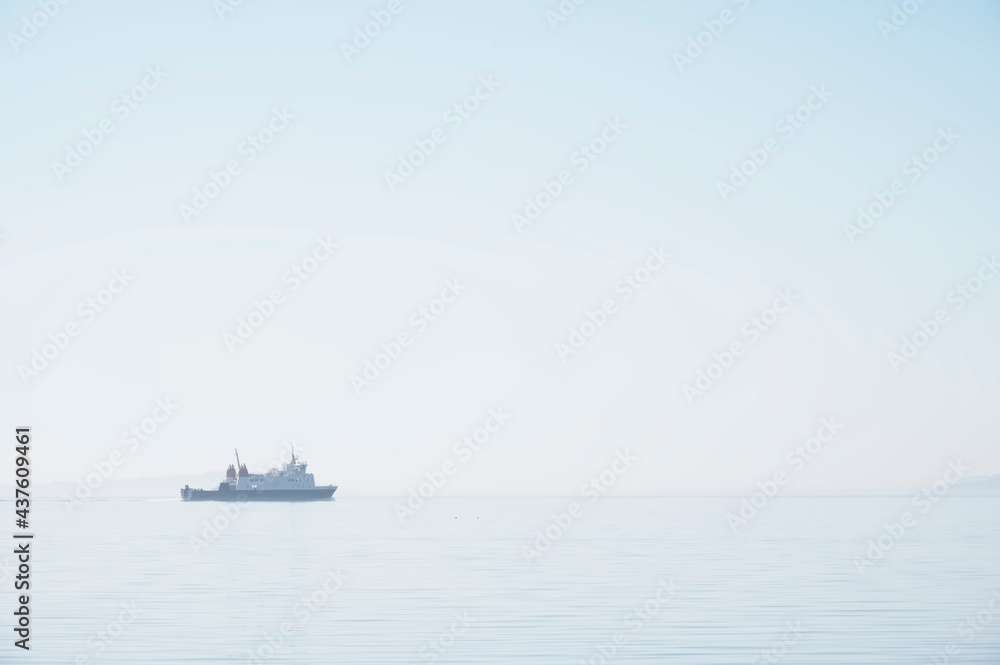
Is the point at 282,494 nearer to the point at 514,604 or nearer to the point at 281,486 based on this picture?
the point at 281,486

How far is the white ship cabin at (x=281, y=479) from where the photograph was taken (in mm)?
131125

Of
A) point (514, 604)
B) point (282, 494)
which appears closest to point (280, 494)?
point (282, 494)

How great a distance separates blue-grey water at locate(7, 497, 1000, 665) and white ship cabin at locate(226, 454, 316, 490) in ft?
245

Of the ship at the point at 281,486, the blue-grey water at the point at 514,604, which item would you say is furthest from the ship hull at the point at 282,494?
the blue-grey water at the point at 514,604

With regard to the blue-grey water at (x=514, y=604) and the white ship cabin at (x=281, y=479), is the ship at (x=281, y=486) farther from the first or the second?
the blue-grey water at (x=514, y=604)

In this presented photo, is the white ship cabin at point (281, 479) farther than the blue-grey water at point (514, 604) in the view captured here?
Yes

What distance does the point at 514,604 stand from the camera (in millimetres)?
31109

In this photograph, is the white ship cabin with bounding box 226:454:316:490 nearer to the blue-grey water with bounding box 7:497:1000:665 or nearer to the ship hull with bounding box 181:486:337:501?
the ship hull with bounding box 181:486:337:501

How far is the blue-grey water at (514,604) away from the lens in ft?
78.6

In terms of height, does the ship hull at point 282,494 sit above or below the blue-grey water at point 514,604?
above

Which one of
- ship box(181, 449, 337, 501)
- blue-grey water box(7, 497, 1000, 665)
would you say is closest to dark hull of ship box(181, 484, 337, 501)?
ship box(181, 449, 337, 501)

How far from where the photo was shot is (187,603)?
31.5 m

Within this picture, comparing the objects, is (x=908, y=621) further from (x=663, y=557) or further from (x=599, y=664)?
(x=663, y=557)

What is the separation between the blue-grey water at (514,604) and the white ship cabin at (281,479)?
245ft
